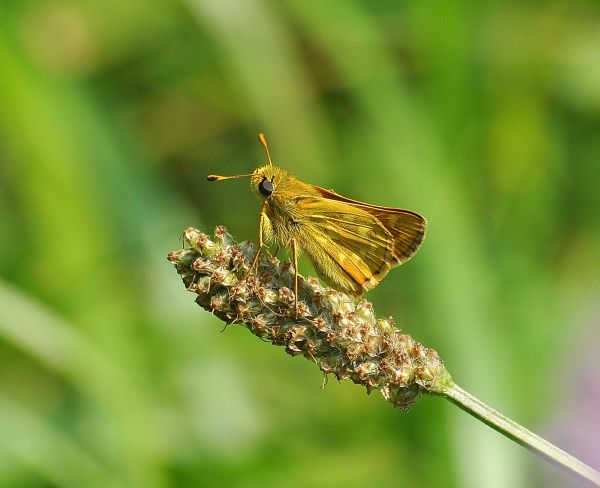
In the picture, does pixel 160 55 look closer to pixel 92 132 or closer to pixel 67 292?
pixel 92 132

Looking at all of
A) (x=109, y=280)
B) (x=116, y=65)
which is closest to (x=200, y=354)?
(x=109, y=280)

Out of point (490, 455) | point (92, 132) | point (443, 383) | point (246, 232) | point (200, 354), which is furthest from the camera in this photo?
point (246, 232)

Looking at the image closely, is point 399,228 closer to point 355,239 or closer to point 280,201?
point 355,239

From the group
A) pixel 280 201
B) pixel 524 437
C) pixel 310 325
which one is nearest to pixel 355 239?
pixel 280 201

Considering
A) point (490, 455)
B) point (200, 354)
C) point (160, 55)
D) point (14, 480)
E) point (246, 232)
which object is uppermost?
point (160, 55)

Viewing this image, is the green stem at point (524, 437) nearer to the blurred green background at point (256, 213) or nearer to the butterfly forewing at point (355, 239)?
the butterfly forewing at point (355, 239)

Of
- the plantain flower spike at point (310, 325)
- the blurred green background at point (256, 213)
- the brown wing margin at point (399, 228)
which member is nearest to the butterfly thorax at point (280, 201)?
the brown wing margin at point (399, 228)

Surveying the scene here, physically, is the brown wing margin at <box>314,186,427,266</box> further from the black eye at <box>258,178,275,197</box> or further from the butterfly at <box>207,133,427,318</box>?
the black eye at <box>258,178,275,197</box>
